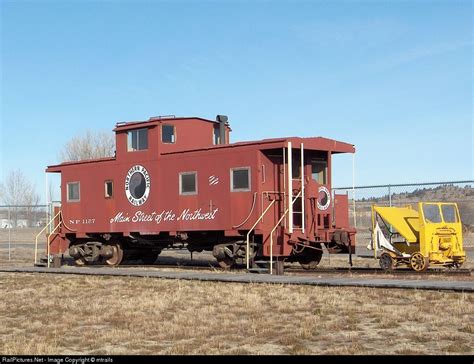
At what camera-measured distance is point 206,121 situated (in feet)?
67.4

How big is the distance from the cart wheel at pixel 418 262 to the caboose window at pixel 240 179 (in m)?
4.65

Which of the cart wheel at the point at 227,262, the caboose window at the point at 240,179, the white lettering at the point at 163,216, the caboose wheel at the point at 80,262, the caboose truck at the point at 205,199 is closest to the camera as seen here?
the caboose truck at the point at 205,199

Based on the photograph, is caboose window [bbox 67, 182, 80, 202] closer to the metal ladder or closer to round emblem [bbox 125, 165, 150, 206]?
round emblem [bbox 125, 165, 150, 206]

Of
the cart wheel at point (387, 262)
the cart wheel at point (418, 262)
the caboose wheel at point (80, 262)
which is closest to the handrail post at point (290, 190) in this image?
the cart wheel at point (387, 262)

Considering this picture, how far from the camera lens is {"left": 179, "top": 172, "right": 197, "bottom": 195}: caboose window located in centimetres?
1862

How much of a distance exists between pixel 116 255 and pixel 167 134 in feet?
14.7

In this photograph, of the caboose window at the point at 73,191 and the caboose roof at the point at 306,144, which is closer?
the caboose roof at the point at 306,144

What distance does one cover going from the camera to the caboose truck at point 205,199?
1728 cm

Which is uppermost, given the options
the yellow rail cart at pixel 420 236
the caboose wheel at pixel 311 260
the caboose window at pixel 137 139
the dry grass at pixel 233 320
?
the caboose window at pixel 137 139

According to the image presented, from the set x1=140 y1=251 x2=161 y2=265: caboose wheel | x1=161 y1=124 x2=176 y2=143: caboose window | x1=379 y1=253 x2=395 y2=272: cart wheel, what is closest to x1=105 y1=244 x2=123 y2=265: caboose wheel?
x1=140 y1=251 x2=161 y2=265: caboose wheel

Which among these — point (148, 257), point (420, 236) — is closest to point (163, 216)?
point (148, 257)

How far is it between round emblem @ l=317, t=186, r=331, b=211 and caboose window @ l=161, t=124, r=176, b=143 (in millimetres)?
4845

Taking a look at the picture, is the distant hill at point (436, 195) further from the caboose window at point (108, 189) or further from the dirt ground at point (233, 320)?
the dirt ground at point (233, 320)

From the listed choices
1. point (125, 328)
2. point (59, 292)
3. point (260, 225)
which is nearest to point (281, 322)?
point (125, 328)
